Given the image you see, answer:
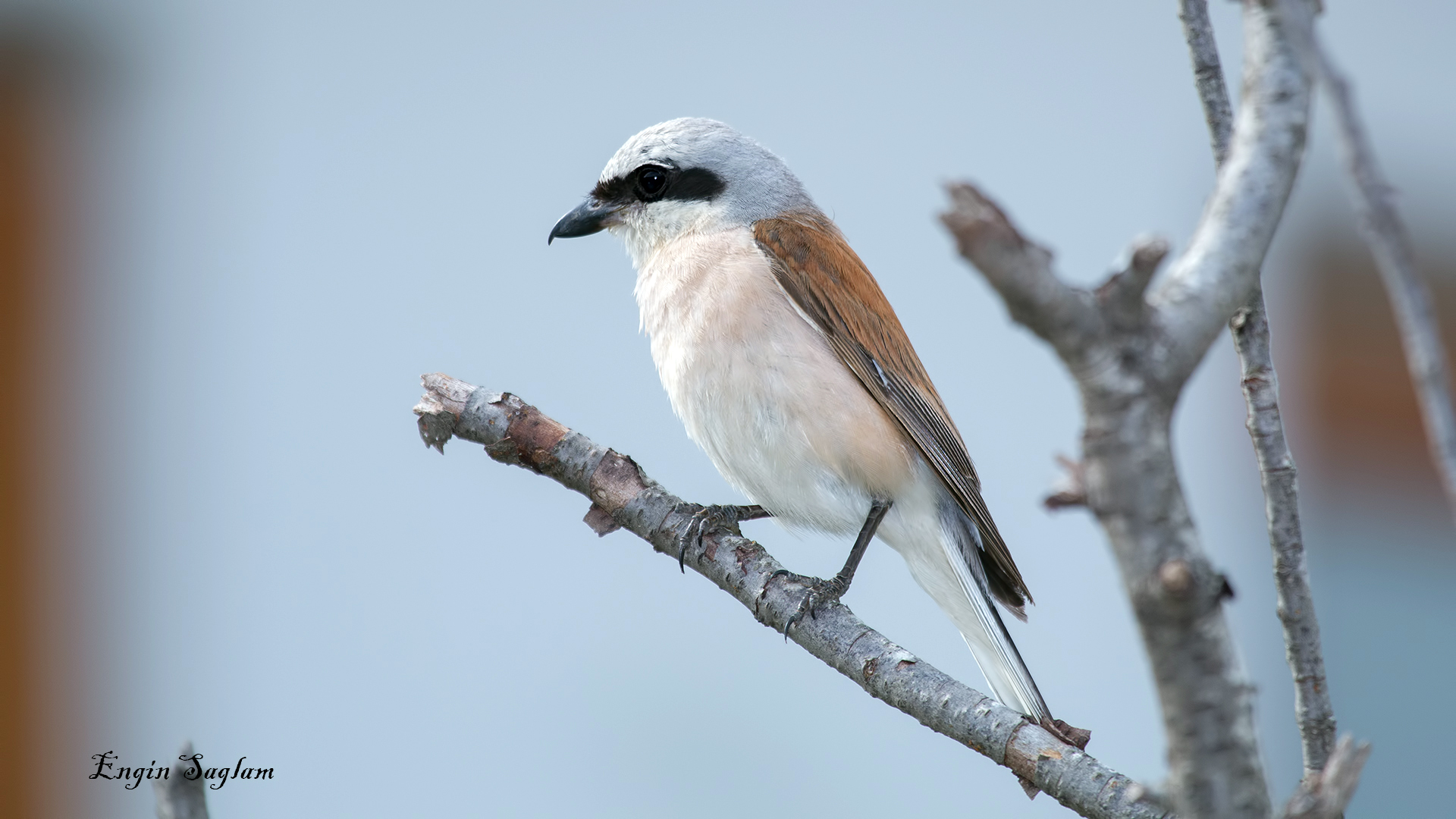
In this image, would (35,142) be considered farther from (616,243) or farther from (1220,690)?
(1220,690)

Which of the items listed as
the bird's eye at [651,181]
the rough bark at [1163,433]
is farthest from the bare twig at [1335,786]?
the bird's eye at [651,181]

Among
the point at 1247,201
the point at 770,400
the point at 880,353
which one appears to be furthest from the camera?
the point at 880,353

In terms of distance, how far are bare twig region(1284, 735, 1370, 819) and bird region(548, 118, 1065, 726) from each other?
45.4 inches

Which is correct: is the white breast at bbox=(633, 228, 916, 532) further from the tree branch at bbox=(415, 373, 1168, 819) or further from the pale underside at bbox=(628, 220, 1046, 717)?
the tree branch at bbox=(415, 373, 1168, 819)

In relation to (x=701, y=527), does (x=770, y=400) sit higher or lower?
higher

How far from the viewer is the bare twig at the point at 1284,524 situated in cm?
128

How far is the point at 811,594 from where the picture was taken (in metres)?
1.82

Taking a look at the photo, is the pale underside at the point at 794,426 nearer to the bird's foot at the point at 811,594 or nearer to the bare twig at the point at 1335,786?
the bird's foot at the point at 811,594

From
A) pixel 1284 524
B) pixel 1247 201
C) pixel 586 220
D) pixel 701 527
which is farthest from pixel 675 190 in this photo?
pixel 1247 201

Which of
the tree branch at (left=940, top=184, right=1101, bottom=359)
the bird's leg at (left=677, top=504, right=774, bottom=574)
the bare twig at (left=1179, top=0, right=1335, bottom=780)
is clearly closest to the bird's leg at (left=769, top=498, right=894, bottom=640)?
the bird's leg at (left=677, top=504, right=774, bottom=574)

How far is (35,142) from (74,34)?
36cm

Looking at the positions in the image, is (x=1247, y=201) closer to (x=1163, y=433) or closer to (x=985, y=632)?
(x=1163, y=433)

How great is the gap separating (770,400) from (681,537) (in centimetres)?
36

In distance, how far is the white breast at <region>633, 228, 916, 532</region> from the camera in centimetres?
220
